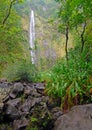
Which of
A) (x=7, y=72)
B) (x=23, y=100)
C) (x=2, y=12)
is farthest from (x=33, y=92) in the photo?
(x=2, y=12)

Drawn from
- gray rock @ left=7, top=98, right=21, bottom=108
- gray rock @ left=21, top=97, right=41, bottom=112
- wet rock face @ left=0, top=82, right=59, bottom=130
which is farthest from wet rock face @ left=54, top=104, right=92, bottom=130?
gray rock @ left=7, top=98, right=21, bottom=108

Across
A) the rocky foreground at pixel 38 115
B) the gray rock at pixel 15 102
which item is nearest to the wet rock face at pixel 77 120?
the rocky foreground at pixel 38 115

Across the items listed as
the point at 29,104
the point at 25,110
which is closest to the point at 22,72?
the point at 29,104

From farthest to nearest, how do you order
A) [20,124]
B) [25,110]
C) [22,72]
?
[22,72] < [25,110] < [20,124]

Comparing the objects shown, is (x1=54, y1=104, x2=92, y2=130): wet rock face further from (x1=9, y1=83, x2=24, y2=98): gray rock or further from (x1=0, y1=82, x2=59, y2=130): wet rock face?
(x1=9, y1=83, x2=24, y2=98): gray rock

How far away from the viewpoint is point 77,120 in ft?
19.9

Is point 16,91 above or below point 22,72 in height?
above

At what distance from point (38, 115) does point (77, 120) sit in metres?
1.04

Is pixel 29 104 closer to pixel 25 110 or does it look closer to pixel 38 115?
pixel 25 110

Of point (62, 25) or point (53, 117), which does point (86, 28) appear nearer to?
point (62, 25)

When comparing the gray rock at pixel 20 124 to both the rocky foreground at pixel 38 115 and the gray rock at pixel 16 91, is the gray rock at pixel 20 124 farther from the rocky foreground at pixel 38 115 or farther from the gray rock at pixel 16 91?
the gray rock at pixel 16 91

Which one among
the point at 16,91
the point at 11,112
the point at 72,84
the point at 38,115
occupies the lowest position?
the point at 11,112

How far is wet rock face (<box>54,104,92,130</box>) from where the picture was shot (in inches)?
231

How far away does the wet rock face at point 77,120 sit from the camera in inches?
231
